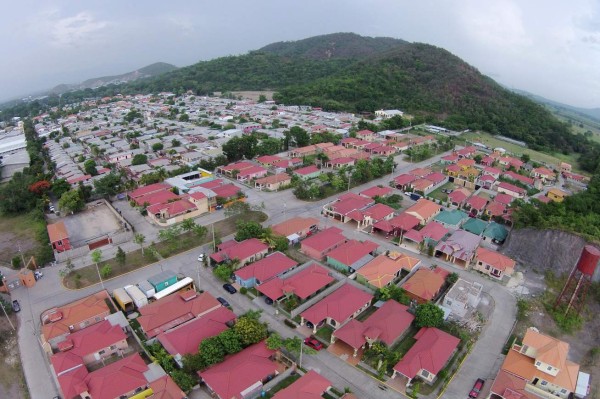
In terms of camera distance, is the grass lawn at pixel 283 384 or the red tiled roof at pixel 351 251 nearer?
the grass lawn at pixel 283 384

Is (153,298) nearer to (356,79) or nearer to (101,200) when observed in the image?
(101,200)

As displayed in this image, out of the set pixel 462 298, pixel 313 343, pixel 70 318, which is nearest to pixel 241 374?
pixel 313 343

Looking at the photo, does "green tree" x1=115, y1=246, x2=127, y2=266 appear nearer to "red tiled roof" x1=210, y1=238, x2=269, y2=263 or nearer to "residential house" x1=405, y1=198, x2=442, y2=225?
"red tiled roof" x1=210, y1=238, x2=269, y2=263

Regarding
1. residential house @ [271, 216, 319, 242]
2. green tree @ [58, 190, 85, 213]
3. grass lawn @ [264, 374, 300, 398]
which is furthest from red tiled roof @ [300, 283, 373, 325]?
green tree @ [58, 190, 85, 213]

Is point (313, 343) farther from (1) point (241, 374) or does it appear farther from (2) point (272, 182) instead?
(2) point (272, 182)

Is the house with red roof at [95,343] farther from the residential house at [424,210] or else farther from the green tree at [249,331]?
the residential house at [424,210]

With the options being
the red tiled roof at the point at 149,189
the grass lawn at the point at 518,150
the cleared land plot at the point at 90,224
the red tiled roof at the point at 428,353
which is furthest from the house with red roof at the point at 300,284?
the grass lawn at the point at 518,150
